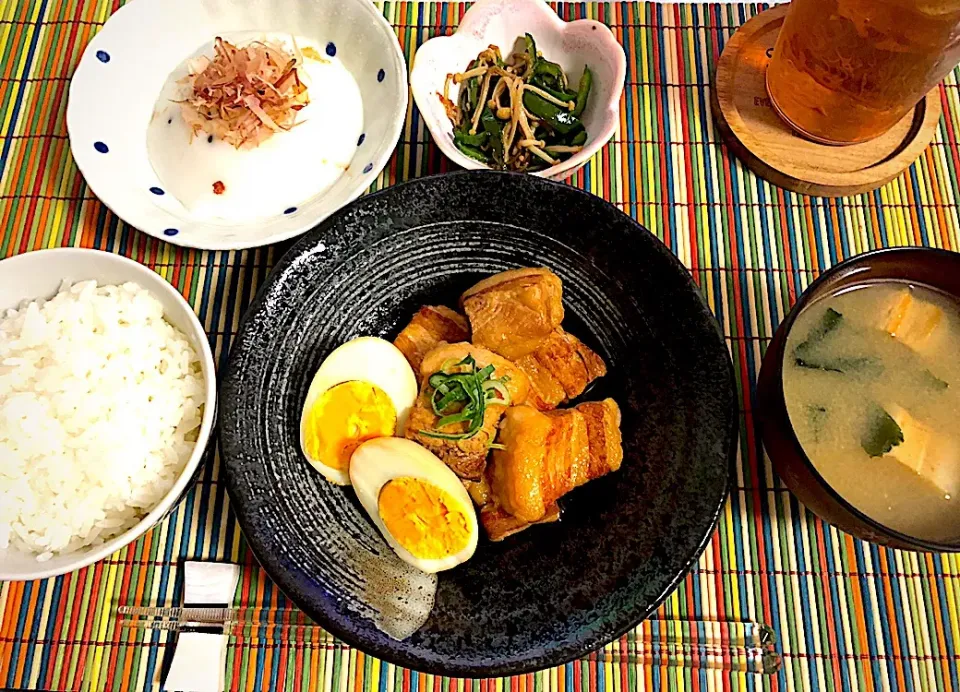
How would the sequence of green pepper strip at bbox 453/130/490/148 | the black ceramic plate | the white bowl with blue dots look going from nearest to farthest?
the black ceramic plate → the white bowl with blue dots → green pepper strip at bbox 453/130/490/148

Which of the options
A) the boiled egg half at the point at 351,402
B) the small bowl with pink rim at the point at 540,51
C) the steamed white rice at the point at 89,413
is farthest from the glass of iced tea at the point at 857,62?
the steamed white rice at the point at 89,413

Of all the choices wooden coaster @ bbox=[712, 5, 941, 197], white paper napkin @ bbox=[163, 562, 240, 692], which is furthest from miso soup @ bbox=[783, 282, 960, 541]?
white paper napkin @ bbox=[163, 562, 240, 692]

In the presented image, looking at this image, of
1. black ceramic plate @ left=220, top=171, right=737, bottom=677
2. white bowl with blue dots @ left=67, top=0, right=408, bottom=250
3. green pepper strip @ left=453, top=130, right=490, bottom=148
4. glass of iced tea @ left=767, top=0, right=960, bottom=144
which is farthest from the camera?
green pepper strip @ left=453, top=130, right=490, bottom=148

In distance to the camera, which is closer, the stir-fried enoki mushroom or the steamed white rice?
the steamed white rice

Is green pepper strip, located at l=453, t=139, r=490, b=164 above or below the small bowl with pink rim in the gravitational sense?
below

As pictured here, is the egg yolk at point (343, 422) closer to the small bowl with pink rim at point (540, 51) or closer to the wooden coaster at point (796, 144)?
the small bowl with pink rim at point (540, 51)

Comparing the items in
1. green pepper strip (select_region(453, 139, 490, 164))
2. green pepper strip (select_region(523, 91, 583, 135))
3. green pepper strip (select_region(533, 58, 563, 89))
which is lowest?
green pepper strip (select_region(453, 139, 490, 164))

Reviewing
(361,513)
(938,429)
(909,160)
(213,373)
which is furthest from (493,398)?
(909,160)

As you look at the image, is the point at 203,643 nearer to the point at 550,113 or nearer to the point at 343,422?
the point at 343,422

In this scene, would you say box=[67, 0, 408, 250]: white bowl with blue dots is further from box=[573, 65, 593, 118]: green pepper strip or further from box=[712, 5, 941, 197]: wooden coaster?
box=[712, 5, 941, 197]: wooden coaster
